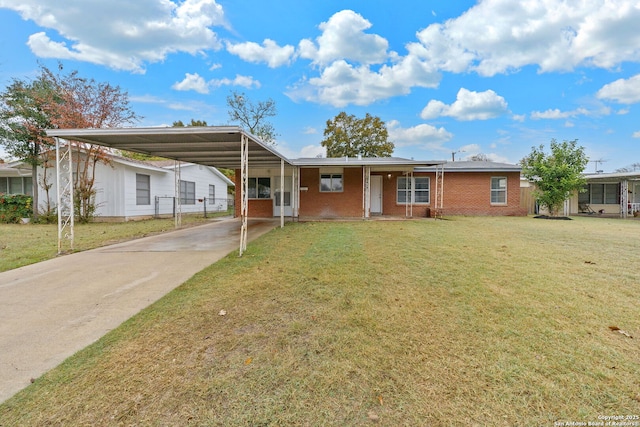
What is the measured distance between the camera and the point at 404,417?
5.81 ft

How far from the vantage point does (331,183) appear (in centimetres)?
1545

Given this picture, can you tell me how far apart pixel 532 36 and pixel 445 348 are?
1614 centimetres

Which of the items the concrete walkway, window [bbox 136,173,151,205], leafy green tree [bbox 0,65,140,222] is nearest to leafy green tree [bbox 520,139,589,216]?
the concrete walkway

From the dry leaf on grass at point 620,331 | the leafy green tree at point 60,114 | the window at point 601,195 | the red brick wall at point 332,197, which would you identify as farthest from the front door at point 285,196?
the window at point 601,195

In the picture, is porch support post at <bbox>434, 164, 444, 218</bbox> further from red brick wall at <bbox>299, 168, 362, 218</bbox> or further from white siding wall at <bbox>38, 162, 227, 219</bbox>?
white siding wall at <bbox>38, 162, 227, 219</bbox>

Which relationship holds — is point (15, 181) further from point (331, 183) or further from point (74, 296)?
point (74, 296)

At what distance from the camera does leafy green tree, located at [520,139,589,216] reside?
15.8m

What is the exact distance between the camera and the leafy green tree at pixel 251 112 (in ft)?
95.3

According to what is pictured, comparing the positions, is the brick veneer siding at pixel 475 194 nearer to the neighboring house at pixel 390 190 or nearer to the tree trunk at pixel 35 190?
the neighboring house at pixel 390 190

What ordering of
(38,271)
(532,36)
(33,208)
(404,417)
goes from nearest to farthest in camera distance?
(404,417), (38,271), (532,36), (33,208)

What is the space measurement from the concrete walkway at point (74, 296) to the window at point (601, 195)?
25.4 metres

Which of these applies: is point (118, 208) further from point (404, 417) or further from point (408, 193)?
point (404, 417)

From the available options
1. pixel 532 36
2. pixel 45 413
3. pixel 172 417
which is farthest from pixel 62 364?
pixel 532 36

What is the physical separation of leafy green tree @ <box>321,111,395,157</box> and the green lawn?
3007 centimetres
